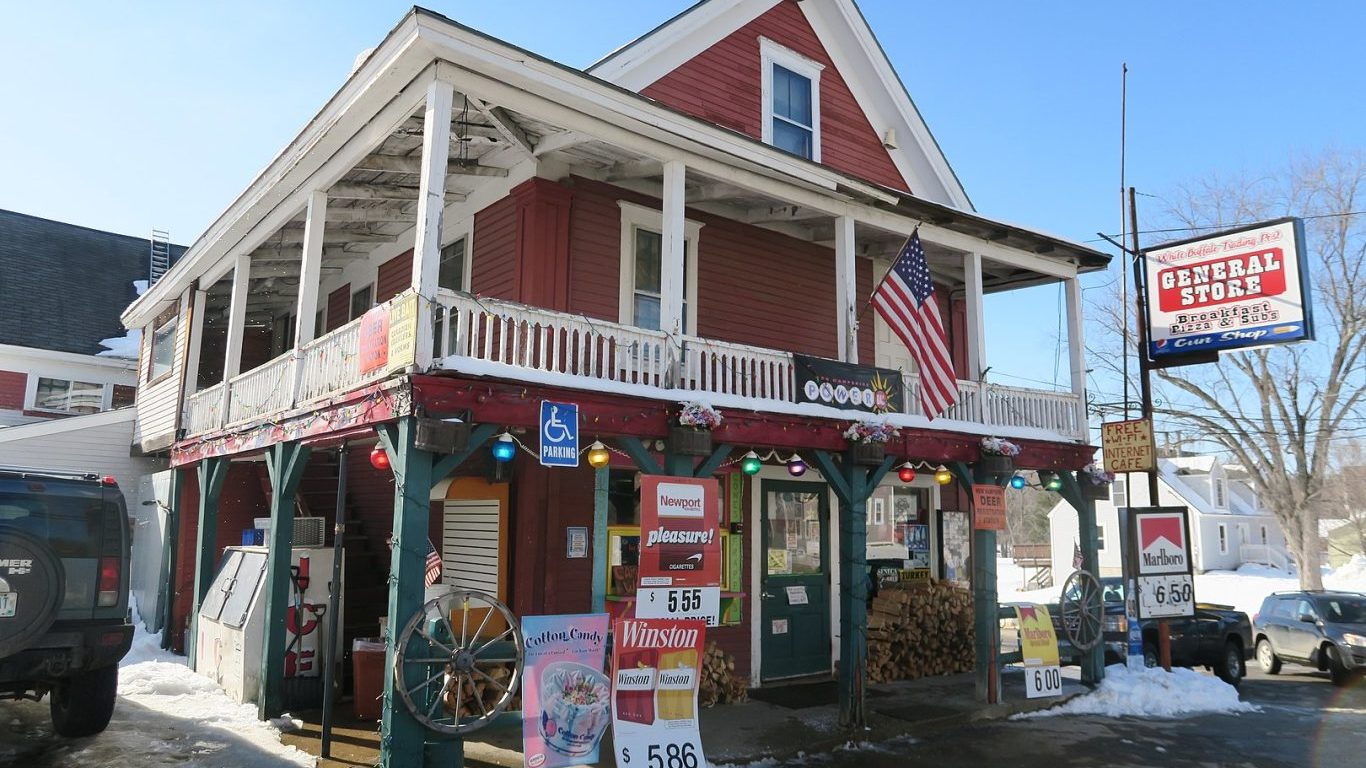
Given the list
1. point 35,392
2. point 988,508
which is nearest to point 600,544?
point 988,508

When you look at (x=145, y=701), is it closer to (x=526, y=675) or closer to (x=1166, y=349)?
(x=526, y=675)

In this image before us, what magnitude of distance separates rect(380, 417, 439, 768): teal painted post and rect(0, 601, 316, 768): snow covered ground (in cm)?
159

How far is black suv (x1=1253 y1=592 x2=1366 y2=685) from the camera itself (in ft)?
50.1

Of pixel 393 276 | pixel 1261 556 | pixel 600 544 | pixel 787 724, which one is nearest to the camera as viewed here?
pixel 600 544

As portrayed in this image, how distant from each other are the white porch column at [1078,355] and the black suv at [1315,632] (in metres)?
6.78

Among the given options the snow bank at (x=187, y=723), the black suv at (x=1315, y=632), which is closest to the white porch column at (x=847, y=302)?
the snow bank at (x=187, y=723)

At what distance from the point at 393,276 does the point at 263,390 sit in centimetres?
352

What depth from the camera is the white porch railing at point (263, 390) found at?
397 inches

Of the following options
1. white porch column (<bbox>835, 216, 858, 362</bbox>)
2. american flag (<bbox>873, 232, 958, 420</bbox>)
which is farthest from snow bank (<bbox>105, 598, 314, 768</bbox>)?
american flag (<bbox>873, 232, 958, 420</bbox>)

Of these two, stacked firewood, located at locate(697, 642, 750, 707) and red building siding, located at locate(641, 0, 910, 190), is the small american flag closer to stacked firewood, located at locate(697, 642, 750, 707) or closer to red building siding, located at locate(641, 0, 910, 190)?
stacked firewood, located at locate(697, 642, 750, 707)

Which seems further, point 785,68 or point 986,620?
point 785,68

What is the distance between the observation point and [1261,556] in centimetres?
4972

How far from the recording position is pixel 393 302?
7570mm

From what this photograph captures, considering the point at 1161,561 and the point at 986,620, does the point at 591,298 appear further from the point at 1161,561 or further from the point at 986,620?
the point at 1161,561
